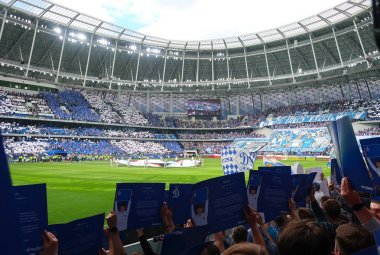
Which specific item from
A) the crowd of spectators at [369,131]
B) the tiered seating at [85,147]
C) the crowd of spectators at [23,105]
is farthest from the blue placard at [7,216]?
the crowd of spectators at [369,131]

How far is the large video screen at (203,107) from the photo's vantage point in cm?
9556

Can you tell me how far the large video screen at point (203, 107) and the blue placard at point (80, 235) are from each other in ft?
300

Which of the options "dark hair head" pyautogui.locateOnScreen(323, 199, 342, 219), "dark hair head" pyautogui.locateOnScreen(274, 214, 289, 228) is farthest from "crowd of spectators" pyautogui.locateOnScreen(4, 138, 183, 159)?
"dark hair head" pyautogui.locateOnScreen(323, 199, 342, 219)

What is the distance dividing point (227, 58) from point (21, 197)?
8132 cm

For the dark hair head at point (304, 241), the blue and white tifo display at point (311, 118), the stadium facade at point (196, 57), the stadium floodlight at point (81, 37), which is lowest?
the dark hair head at point (304, 241)

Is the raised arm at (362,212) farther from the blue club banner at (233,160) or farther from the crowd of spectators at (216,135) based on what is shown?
the crowd of spectators at (216,135)

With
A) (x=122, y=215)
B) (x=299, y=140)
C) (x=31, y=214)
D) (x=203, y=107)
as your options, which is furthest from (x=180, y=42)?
(x=31, y=214)

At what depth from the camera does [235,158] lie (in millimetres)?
16641

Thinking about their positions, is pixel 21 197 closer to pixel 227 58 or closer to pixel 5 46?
pixel 5 46

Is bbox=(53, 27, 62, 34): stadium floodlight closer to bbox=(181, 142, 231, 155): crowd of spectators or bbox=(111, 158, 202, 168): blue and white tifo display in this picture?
bbox=(111, 158, 202, 168): blue and white tifo display

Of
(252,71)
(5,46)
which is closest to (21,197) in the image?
(5,46)

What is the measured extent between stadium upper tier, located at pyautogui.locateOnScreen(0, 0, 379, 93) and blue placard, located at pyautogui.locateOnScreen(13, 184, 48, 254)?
2427 inches

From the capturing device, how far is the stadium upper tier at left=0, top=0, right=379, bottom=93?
202 feet

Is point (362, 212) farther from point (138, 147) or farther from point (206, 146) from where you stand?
point (206, 146)
